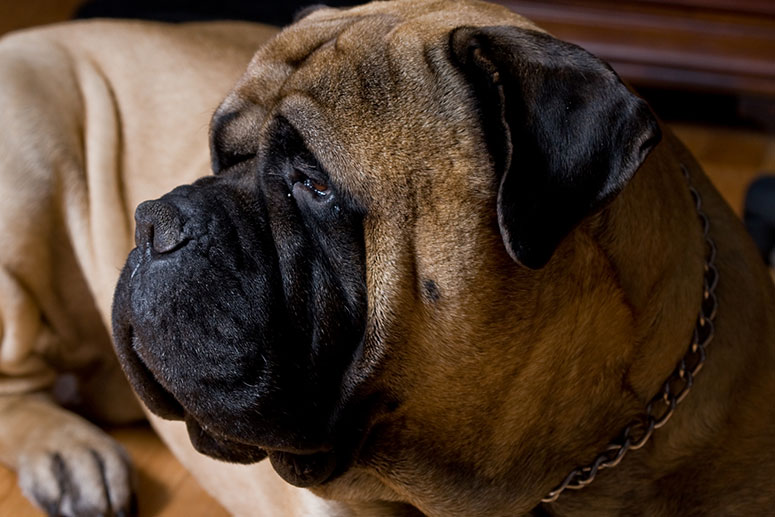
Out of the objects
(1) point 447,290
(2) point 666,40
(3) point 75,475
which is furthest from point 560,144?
(2) point 666,40

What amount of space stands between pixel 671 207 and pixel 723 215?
0.62ft

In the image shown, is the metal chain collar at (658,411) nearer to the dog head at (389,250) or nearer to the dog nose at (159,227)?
the dog head at (389,250)

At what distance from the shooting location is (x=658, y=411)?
3.99ft

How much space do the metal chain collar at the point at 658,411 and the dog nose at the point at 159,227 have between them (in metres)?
0.53

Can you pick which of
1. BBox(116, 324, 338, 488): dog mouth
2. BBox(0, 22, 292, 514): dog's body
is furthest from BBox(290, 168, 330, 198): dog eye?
BBox(0, 22, 292, 514): dog's body

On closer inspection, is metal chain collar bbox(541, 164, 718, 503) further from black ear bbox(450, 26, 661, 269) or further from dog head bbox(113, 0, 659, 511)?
black ear bbox(450, 26, 661, 269)

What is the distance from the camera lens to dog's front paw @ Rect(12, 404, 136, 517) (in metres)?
1.63

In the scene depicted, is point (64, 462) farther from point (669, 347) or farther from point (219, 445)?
point (669, 347)

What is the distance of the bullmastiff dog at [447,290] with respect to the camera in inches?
40.7

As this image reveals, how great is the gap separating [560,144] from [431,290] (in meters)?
0.19

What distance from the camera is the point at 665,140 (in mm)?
1300

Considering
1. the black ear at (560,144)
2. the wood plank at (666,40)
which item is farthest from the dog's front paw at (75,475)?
the wood plank at (666,40)

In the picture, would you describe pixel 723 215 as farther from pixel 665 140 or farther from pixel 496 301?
pixel 496 301

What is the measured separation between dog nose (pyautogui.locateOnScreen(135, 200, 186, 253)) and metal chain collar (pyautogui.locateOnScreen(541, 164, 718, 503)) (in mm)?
527
